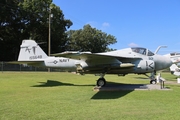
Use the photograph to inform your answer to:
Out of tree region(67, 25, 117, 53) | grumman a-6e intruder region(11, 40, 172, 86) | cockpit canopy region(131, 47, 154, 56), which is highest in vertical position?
tree region(67, 25, 117, 53)

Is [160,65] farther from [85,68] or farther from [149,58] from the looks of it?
[85,68]

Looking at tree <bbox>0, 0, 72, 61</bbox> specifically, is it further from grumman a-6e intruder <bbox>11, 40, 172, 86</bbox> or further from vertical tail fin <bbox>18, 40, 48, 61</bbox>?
grumman a-6e intruder <bbox>11, 40, 172, 86</bbox>

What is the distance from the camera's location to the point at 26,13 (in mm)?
43781

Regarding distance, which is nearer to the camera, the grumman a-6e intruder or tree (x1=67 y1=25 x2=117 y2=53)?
the grumman a-6e intruder

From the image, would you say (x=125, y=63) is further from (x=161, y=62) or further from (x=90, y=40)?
(x=90, y=40)

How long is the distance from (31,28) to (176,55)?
3447cm

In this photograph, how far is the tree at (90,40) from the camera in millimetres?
65375

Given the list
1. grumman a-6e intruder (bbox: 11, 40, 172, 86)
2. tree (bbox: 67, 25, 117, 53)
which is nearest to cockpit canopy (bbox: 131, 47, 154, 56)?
grumman a-6e intruder (bbox: 11, 40, 172, 86)

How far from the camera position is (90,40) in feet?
217

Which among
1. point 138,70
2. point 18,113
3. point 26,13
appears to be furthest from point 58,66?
point 26,13

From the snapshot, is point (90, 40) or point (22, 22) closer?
point (22, 22)

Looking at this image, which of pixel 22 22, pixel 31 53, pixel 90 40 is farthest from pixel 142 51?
pixel 90 40

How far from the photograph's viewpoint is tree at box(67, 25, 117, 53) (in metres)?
65.4

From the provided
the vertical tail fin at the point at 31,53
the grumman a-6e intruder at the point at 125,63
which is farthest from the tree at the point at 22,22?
the grumman a-6e intruder at the point at 125,63
